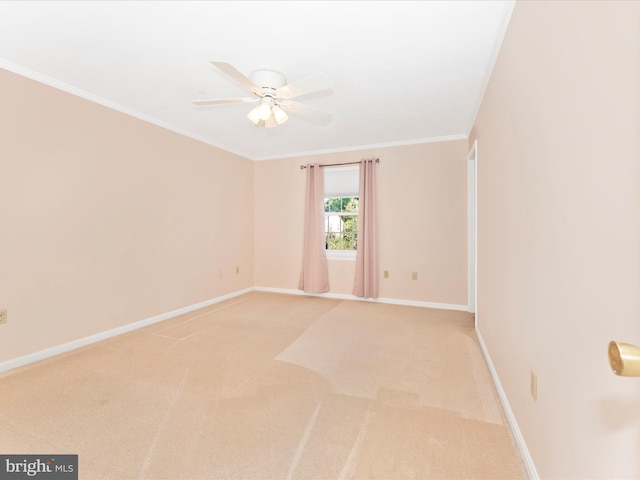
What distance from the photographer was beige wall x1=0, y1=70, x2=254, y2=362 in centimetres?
241

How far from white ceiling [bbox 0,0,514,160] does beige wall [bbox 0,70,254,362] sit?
33 centimetres

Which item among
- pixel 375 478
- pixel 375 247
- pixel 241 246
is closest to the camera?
pixel 375 478

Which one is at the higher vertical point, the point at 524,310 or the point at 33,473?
the point at 524,310

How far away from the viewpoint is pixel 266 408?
6.05ft

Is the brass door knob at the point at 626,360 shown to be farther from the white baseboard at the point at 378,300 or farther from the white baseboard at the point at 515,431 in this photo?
the white baseboard at the point at 378,300

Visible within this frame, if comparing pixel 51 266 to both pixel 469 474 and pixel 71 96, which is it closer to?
pixel 71 96

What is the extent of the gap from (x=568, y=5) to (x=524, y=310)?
1305 millimetres

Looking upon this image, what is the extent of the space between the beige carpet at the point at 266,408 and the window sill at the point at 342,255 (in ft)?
6.28

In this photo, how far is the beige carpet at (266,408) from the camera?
1.42m

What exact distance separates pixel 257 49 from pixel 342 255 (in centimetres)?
337

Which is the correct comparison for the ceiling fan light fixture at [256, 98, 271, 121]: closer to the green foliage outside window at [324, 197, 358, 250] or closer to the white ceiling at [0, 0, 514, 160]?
the white ceiling at [0, 0, 514, 160]

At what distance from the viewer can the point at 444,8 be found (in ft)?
5.77

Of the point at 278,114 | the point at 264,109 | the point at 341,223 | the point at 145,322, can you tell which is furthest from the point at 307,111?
the point at 145,322

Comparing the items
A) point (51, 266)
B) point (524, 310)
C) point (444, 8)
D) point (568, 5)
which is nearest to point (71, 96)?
point (51, 266)
